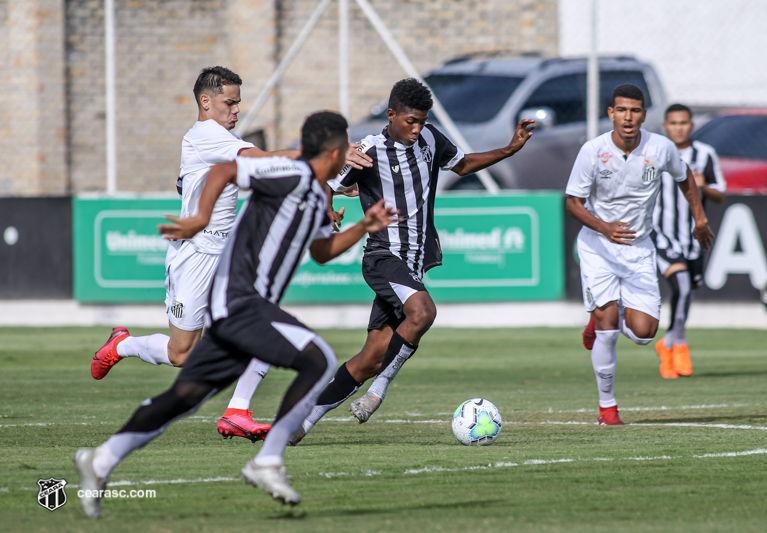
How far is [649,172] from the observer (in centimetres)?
809

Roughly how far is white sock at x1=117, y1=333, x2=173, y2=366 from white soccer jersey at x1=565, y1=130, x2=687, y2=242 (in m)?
2.92

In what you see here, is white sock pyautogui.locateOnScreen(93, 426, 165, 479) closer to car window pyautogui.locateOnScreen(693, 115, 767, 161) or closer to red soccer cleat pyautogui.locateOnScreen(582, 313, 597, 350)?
red soccer cleat pyautogui.locateOnScreen(582, 313, 597, 350)

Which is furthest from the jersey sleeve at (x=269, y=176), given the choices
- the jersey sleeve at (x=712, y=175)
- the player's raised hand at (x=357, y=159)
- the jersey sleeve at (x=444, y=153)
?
the jersey sleeve at (x=712, y=175)

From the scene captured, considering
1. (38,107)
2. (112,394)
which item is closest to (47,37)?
(38,107)

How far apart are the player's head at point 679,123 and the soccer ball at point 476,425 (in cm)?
539

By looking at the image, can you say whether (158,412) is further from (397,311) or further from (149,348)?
(149,348)

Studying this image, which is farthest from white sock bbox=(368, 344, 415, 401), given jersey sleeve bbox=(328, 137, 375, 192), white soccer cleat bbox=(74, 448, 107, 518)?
white soccer cleat bbox=(74, 448, 107, 518)

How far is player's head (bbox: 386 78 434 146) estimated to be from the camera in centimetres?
708

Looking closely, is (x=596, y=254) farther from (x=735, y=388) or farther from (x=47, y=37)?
(x=47, y=37)

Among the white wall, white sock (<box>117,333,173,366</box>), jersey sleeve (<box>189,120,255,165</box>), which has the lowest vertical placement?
white sock (<box>117,333,173,366</box>)

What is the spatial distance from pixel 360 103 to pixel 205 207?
49.4 feet

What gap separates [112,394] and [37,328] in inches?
266

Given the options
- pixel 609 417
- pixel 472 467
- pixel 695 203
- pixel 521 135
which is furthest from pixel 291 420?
pixel 695 203

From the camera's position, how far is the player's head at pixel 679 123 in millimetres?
11297
